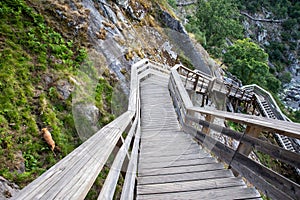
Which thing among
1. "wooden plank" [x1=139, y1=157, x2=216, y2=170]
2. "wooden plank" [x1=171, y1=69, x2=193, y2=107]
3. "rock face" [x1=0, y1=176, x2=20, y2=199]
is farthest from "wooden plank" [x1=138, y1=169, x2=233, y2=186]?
"wooden plank" [x1=171, y1=69, x2=193, y2=107]

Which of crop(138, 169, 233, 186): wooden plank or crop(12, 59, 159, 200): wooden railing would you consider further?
crop(138, 169, 233, 186): wooden plank

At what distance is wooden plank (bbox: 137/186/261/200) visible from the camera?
258 centimetres

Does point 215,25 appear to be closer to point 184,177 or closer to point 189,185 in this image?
point 184,177

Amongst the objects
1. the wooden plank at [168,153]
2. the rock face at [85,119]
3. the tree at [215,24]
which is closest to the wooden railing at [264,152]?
the wooden plank at [168,153]

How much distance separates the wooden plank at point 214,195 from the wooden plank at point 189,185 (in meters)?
0.06

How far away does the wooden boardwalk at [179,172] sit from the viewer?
2684mm

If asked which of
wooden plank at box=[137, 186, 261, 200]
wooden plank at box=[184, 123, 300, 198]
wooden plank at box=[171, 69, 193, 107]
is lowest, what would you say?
wooden plank at box=[137, 186, 261, 200]

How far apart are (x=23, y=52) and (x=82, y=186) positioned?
4.52m

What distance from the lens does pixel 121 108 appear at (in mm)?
6180

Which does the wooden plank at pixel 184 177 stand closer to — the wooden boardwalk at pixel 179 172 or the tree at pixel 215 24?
the wooden boardwalk at pixel 179 172

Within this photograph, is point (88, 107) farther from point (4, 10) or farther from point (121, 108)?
point (4, 10)

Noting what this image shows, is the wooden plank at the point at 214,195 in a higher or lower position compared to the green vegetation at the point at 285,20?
lower

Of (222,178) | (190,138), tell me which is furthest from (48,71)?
(222,178)

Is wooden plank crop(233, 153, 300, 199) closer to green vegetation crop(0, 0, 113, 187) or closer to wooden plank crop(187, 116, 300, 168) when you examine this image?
wooden plank crop(187, 116, 300, 168)
